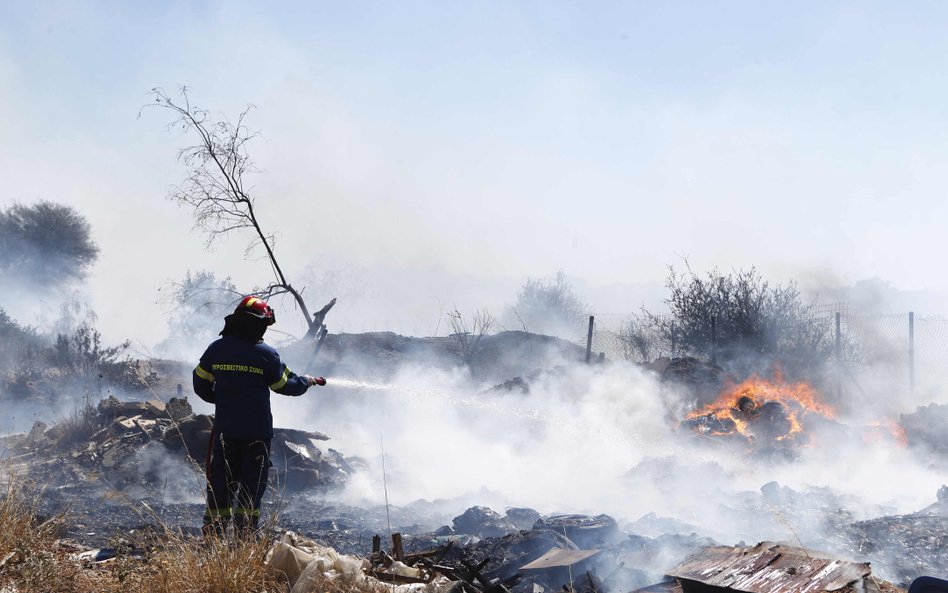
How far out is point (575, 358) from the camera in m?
23.1

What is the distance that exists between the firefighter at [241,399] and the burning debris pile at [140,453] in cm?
524

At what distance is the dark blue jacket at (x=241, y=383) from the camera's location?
18.6 ft

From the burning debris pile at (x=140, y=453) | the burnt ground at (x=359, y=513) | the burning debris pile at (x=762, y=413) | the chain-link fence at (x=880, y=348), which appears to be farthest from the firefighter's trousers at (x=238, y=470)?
the chain-link fence at (x=880, y=348)

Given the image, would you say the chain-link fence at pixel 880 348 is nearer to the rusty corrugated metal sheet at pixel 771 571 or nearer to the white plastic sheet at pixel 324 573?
the rusty corrugated metal sheet at pixel 771 571

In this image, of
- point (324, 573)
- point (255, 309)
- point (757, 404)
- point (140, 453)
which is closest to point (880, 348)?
point (757, 404)

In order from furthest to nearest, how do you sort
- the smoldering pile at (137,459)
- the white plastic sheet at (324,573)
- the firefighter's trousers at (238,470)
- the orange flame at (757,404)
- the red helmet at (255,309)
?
the orange flame at (757,404) → the smoldering pile at (137,459) → the red helmet at (255,309) → the firefighter's trousers at (238,470) → the white plastic sheet at (324,573)

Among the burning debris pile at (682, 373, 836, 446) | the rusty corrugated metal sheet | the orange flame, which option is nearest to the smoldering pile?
the rusty corrugated metal sheet

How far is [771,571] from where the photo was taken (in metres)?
4.67

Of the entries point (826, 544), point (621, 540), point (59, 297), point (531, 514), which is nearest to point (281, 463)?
point (531, 514)

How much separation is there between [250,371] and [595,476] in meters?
8.57

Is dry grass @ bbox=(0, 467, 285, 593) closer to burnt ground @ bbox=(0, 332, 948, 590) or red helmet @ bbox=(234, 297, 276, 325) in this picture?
burnt ground @ bbox=(0, 332, 948, 590)

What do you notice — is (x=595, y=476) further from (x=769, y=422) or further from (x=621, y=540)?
(x=621, y=540)

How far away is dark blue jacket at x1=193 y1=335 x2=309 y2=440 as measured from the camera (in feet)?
18.6

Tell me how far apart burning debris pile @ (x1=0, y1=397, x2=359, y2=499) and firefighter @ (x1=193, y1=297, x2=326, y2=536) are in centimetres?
524
